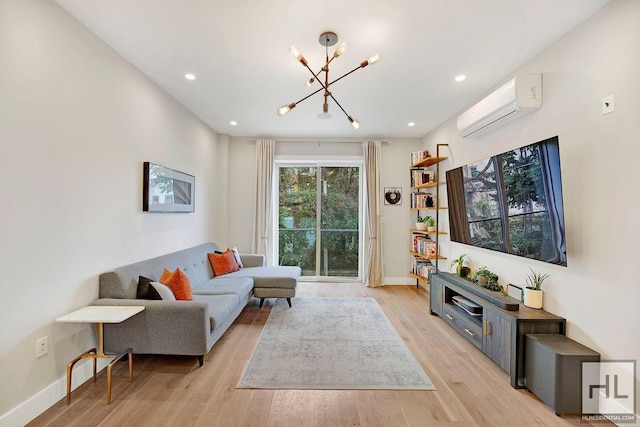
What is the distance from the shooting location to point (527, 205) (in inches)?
90.2

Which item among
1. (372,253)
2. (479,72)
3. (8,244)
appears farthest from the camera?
(372,253)

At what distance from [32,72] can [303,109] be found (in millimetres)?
2639

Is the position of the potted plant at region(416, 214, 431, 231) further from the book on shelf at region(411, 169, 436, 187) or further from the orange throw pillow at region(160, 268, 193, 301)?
the orange throw pillow at region(160, 268, 193, 301)

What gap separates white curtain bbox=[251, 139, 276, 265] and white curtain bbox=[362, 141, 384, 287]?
5.75ft

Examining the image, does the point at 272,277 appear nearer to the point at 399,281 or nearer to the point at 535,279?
the point at 399,281

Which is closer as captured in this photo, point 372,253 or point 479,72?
→ point 479,72

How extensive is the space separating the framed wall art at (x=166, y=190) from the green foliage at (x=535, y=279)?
3759mm

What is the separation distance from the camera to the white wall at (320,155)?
207 inches

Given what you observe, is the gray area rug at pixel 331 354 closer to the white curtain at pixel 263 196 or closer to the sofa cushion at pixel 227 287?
the sofa cushion at pixel 227 287

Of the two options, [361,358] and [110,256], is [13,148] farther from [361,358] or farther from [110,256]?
[361,358]

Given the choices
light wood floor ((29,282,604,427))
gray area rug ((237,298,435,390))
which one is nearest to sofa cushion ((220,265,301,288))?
gray area rug ((237,298,435,390))

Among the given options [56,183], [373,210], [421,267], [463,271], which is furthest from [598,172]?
[56,183]

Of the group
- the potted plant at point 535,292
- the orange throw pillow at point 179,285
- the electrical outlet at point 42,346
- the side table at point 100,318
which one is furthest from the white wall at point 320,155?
the electrical outlet at point 42,346

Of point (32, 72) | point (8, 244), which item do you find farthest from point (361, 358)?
point (32, 72)
